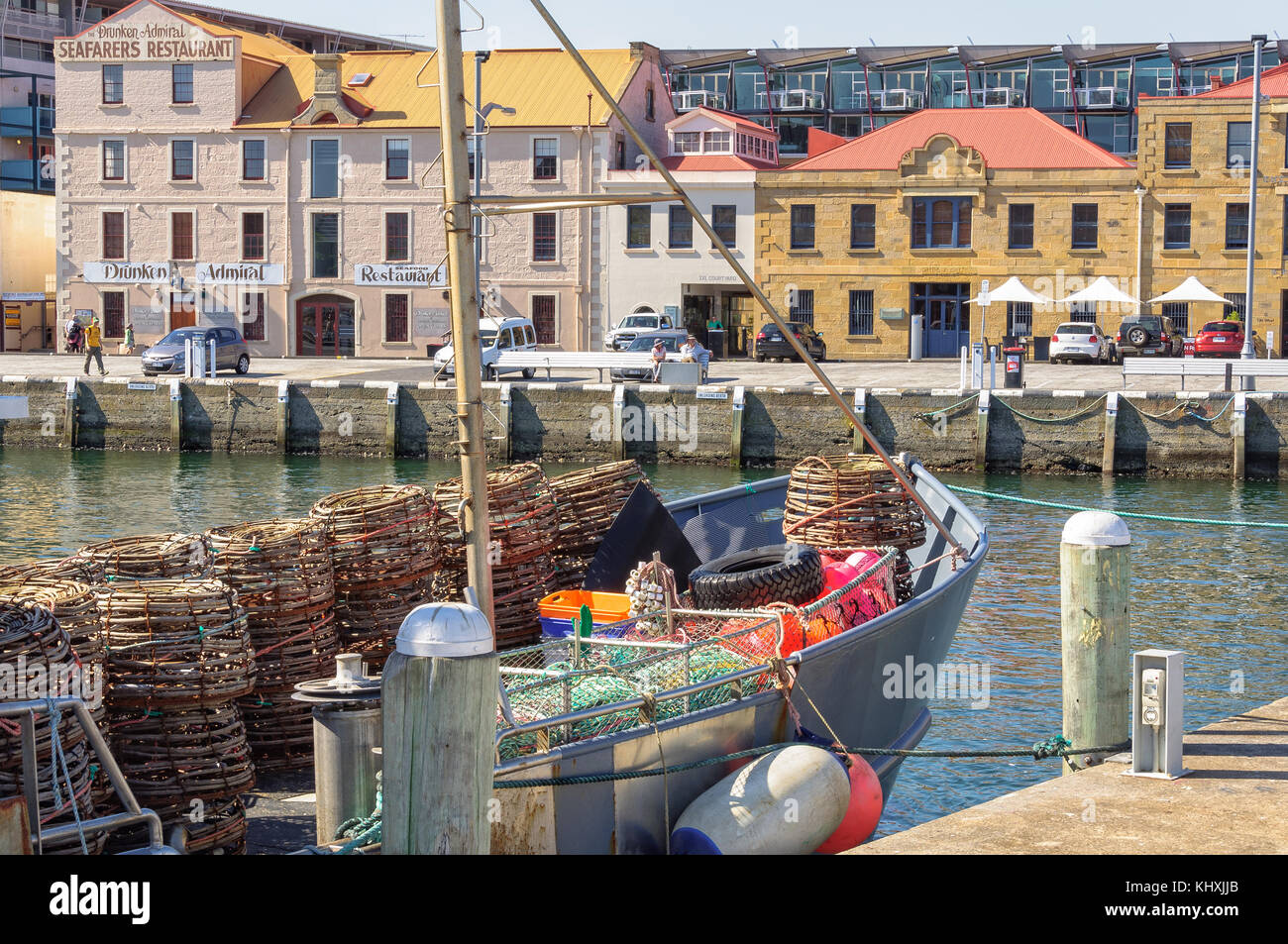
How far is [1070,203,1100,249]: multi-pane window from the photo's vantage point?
49.2m

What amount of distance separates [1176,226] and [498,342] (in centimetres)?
2213

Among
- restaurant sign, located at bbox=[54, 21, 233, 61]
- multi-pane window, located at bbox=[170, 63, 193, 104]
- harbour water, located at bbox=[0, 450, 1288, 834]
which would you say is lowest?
harbour water, located at bbox=[0, 450, 1288, 834]

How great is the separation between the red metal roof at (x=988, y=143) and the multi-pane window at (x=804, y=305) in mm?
4004

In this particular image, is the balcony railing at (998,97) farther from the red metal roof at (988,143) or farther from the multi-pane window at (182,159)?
the multi-pane window at (182,159)

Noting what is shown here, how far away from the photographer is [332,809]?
276 inches

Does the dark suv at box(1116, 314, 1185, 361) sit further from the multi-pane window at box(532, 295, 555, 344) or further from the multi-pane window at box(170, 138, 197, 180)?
the multi-pane window at box(170, 138, 197, 180)

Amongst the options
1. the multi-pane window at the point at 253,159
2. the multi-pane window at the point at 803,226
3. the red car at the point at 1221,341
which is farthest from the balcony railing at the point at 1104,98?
the multi-pane window at the point at 253,159

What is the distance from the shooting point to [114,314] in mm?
53094

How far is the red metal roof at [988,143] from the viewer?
4988 centimetres

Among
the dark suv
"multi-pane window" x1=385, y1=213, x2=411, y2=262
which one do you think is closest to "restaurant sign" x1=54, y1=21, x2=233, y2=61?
"multi-pane window" x1=385, y1=213, x2=411, y2=262

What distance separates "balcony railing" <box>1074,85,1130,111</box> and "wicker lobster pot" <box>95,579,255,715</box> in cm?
6277

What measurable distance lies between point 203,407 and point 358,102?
20.3 meters
